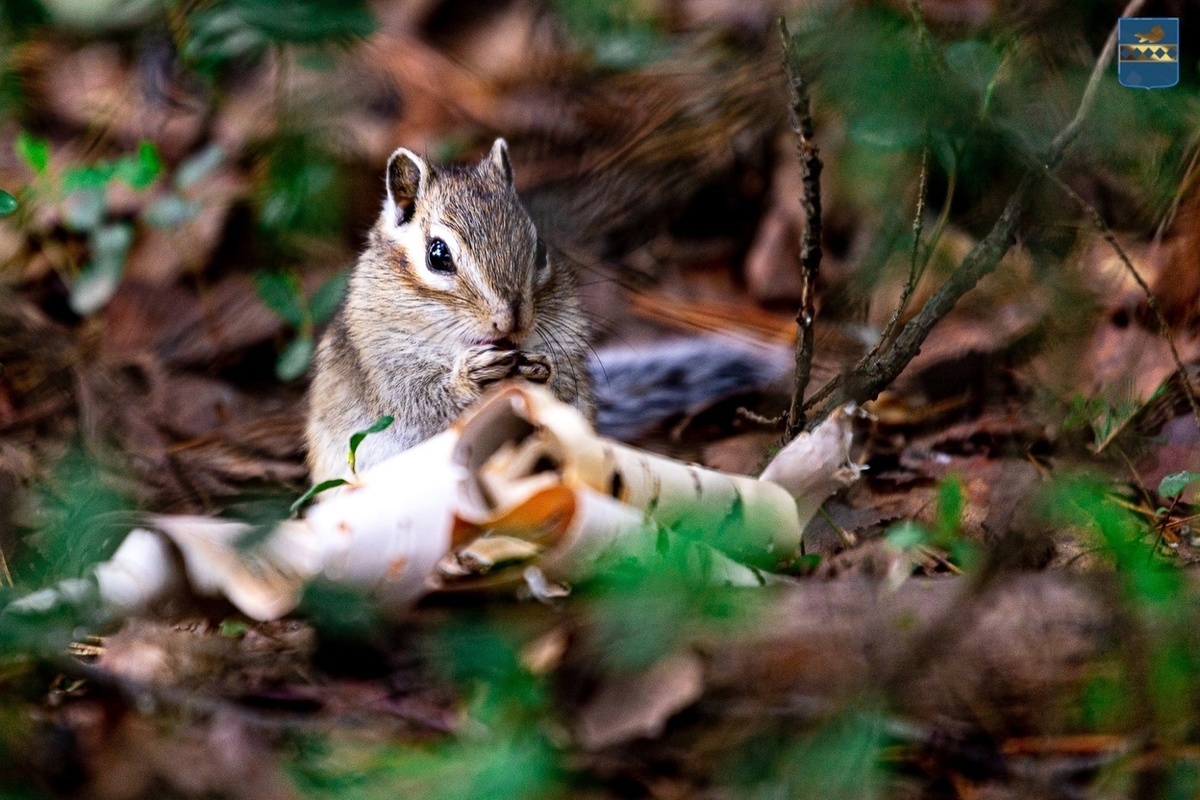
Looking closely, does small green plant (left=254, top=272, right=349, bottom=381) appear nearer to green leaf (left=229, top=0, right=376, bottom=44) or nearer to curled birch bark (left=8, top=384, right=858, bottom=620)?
curled birch bark (left=8, top=384, right=858, bottom=620)

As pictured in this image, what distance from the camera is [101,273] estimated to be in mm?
5246

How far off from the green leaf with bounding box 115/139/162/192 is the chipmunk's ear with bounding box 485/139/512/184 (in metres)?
1.27

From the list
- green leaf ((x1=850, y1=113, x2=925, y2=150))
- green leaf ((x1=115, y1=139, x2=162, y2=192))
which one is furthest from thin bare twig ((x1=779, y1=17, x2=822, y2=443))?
green leaf ((x1=115, y1=139, x2=162, y2=192))

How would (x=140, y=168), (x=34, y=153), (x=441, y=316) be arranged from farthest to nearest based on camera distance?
(x=34, y=153)
(x=140, y=168)
(x=441, y=316)

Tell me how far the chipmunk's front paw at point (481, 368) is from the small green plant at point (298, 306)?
1.18 m

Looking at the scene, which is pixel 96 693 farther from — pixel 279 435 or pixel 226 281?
pixel 226 281

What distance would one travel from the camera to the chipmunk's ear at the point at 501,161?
4.00m

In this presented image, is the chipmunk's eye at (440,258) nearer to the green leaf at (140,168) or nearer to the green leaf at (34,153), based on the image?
the green leaf at (140,168)

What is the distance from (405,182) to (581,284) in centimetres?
69

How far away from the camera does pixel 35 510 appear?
3455 millimetres

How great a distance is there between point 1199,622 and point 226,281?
4.63 m

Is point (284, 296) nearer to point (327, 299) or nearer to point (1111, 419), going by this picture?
point (327, 299)

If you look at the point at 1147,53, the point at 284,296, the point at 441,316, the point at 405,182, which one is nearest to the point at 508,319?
the point at 441,316

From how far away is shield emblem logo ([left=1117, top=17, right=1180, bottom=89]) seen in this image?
11.1 ft
